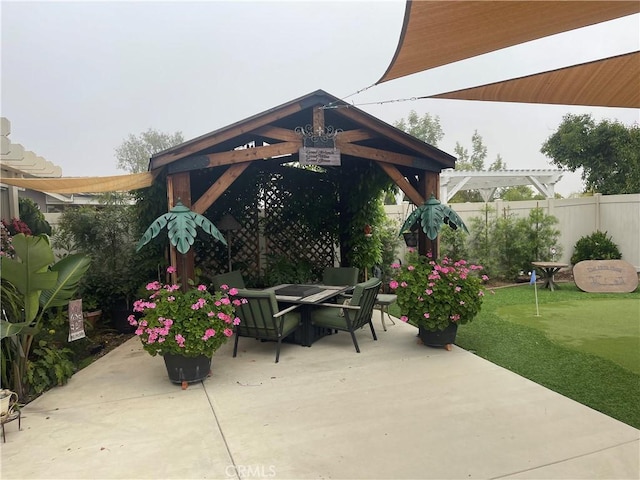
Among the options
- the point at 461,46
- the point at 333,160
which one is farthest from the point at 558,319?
the point at 461,46

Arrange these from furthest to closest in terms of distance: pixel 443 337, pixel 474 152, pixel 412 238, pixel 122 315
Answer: pixel 474 152 < pixel 122 315 < pixel 412 238 < pixel 443 337

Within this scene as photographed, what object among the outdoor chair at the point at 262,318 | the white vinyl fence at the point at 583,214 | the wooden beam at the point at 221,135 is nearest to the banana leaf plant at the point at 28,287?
the wooden beam at the point at 221,135

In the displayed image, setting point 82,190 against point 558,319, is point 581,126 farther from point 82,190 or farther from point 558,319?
point 82,190

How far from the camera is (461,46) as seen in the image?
230 cm

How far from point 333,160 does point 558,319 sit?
4.02 metres

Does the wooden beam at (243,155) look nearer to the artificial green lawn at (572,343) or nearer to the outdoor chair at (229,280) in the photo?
the outdoor chair at (229,280)

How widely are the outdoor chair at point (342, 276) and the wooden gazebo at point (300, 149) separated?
1145 mm

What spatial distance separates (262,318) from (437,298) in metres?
1.89

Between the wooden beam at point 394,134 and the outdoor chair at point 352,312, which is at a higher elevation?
the wooden beam at point 394,134

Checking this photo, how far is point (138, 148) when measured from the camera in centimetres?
3197

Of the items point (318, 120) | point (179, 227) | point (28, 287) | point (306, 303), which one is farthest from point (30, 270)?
point (318, 120)

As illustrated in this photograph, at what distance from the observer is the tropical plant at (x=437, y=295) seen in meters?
4.26

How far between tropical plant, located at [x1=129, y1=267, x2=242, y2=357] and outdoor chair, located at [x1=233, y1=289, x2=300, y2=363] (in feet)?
1.56

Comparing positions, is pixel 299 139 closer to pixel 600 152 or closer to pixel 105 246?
pixel 105 246
